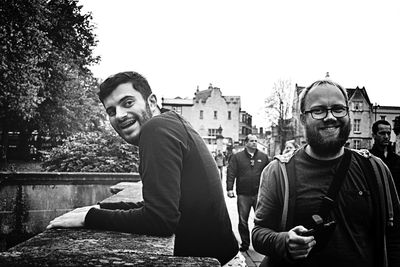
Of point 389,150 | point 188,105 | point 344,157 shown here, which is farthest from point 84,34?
point 188,105

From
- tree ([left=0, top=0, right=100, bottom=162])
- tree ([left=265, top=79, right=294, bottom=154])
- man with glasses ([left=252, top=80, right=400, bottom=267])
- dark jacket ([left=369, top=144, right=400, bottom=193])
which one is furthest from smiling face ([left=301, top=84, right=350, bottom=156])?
tree ([left=265, top=79, right=294, bottom=154])

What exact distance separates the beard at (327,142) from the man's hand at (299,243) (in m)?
0.56

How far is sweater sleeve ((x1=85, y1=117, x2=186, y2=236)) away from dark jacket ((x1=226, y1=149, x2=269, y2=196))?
5.96m

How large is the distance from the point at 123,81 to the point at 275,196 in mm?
1182

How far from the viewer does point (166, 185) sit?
1553 mm

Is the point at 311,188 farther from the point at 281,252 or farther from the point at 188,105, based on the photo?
the point at 188,105

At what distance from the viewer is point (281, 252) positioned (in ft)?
6.43

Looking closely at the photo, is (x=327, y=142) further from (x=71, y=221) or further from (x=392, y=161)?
(x=392, y=161)

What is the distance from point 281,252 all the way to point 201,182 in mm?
654

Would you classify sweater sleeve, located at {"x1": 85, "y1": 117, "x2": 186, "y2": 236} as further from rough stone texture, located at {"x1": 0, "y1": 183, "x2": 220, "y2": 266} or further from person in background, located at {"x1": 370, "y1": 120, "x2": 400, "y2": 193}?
person in background, located at {"x1": 370, "y1": 120, "x2": 400, "y2": 193}

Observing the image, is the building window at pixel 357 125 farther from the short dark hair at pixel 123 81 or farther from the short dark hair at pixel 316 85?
the short dark hair at pixel 123 81

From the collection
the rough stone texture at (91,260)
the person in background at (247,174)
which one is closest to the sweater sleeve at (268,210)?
the rough stone texture at (91,260)

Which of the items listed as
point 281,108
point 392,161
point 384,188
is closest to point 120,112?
point 384,188

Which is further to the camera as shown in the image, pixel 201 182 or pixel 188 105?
pixel 188 105
